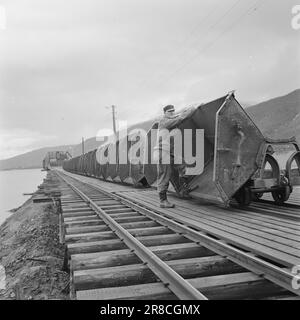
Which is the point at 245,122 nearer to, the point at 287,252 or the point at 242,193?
the point at 242,193

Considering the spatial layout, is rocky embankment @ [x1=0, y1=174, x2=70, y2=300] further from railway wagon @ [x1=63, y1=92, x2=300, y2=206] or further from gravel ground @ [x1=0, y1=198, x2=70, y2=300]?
railway wagon @ [x1=63, y1=92, x2=300, y2=206]

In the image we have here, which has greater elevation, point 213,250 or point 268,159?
point 268,159

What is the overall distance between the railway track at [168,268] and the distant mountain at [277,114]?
274ft

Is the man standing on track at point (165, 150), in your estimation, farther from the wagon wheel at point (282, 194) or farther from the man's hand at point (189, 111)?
the wagon wheel at point (282, 194)

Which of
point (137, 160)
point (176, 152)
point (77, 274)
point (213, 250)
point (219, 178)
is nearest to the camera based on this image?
point (77, 274)

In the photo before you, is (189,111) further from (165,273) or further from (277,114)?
(277,114)

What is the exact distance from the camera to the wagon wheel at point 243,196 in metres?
6.73

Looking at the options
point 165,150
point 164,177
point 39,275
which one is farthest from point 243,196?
point 39,275

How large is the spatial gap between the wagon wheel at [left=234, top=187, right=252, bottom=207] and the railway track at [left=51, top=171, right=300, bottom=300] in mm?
1643

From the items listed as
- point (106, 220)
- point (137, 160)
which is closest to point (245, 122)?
point (106, 220)

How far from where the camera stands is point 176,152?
26.5 feet

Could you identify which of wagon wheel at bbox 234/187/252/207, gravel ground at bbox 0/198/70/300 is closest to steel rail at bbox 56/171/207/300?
gravel ground at bbox 0/198/70/300
